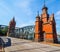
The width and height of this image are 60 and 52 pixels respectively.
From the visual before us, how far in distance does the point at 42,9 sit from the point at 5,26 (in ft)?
149

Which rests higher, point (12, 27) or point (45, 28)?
point (12, 27)

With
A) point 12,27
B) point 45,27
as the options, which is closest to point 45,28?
point 45,27

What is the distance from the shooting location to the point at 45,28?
90.2 feet

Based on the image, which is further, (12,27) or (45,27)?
(12,27)

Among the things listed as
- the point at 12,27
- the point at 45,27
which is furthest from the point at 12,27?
the point at 45,27

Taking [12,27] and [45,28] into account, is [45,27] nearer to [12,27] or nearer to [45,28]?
[45,28]

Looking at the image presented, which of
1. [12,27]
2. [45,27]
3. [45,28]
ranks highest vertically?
[12,27]

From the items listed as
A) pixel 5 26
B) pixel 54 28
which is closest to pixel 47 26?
pixel 54 28

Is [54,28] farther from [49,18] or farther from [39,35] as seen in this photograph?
[39,35]

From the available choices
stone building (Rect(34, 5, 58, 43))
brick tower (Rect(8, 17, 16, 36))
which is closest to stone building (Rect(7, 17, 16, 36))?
brick tower (Rect(8, 17, 16, 36))

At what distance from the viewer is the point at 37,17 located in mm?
29344

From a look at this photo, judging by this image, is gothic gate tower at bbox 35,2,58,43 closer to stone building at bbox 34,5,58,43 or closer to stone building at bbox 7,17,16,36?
stone building at bbox 34,5,58,43

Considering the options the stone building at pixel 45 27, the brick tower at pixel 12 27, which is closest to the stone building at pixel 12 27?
the brick tower at pixel 12 27

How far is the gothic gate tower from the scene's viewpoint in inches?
993
